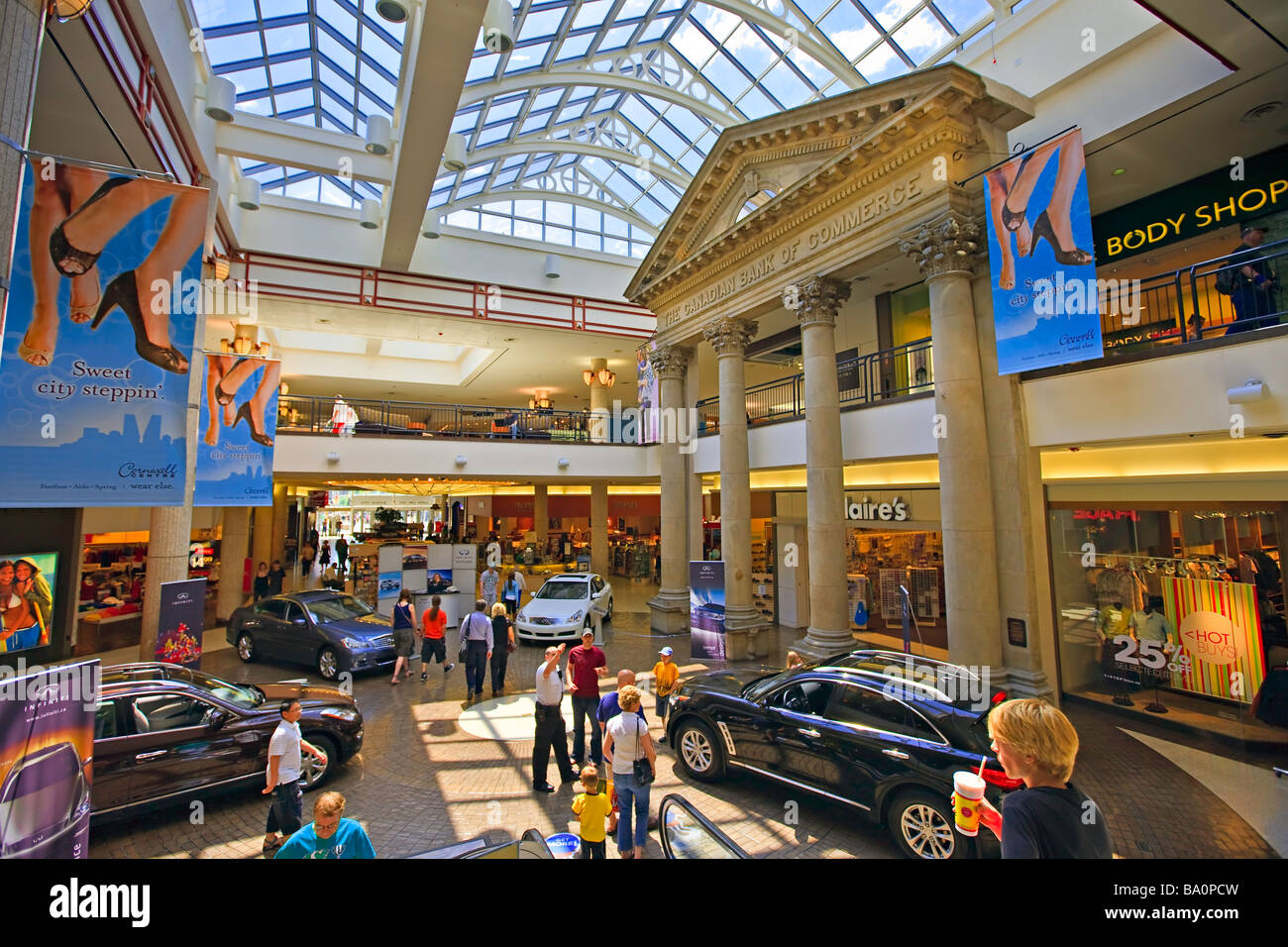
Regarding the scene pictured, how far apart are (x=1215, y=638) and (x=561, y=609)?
11.4 metres

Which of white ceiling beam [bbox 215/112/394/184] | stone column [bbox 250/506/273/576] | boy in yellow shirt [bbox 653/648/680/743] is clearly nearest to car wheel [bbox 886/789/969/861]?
boy in yellow shirt [bbox 653/648/680/743]

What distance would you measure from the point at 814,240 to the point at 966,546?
6.50 m

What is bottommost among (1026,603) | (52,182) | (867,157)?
(1026,603)

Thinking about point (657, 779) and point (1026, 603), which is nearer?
point (657, 779)

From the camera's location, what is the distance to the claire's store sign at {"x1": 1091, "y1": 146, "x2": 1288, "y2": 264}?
27.7ft

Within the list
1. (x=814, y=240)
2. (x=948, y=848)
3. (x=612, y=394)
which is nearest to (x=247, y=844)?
(x=948, y=848)

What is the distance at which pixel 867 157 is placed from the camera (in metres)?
9.78

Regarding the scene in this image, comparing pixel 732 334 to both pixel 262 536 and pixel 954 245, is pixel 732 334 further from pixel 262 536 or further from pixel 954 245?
pixel 262 536


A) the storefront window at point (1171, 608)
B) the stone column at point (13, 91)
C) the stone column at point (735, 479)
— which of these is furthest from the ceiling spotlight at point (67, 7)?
the storefront window at point (1171, 608)

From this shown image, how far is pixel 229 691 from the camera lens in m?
6.47

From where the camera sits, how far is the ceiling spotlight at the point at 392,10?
7.24 meters

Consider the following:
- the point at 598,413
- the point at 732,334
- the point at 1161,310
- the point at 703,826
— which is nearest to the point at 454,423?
the point at 598,413

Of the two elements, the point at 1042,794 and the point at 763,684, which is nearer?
the point at 1042,794

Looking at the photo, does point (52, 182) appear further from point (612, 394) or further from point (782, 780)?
point (612, 394)
